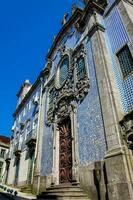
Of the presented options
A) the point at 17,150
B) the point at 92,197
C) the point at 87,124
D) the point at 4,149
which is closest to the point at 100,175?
the point at 92,197

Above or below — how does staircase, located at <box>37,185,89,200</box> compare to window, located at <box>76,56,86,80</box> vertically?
below

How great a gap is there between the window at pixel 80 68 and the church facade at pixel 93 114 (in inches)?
2.4

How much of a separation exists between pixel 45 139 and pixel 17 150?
6163 millimetres

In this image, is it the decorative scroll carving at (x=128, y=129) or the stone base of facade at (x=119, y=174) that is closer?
the stone base of facade at (x=119, y=174)

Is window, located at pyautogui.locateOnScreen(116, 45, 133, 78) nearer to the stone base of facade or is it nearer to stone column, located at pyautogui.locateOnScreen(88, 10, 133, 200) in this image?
stone column, located at pyautogui.locateOnScreen(88, 10, 133, 200)

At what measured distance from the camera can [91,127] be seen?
7.84 m

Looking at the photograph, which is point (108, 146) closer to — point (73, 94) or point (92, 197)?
point (92, 197)

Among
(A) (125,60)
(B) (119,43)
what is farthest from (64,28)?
(A) (125,60)

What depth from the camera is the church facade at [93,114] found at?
20.1ft

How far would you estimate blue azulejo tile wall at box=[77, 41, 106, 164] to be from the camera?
23.2 ft

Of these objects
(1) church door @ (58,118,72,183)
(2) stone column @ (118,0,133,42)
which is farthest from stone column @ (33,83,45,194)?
(2) stone column @ (118,0,133,42)

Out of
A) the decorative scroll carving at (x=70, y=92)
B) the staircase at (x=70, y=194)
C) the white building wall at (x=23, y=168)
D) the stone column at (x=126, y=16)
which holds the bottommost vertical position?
the staircase at (x=70, y=194)

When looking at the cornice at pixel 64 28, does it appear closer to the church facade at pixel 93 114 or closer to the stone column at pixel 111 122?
the church facade at pixel 93 114

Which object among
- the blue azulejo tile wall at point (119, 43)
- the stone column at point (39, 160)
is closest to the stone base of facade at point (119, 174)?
the blue azulejo tile wall at point (119, 43)
